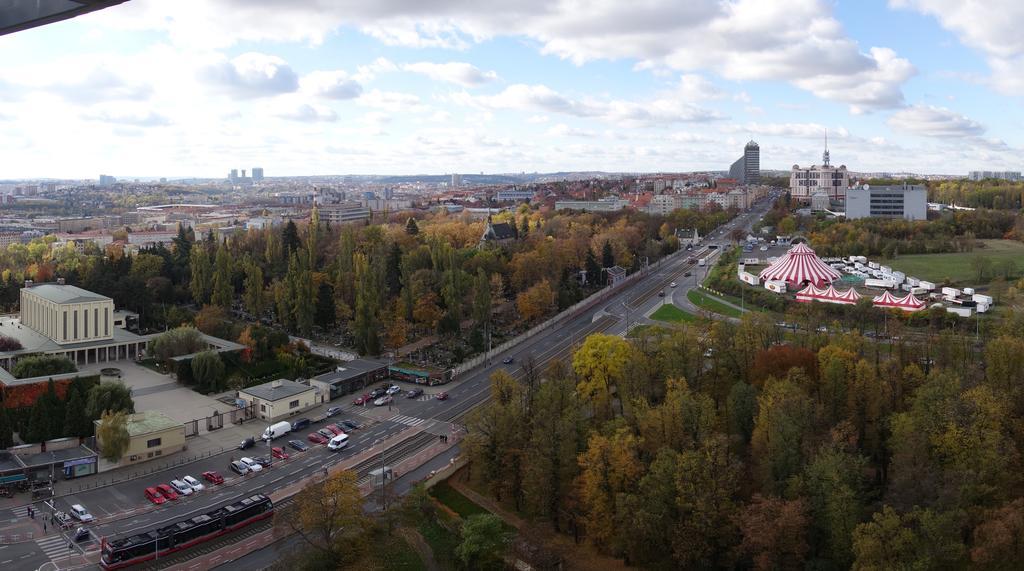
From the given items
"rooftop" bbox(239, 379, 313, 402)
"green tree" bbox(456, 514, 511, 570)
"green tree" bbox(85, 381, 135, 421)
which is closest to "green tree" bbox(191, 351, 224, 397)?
"rooftop" bbox(239, 379, 313, 402)

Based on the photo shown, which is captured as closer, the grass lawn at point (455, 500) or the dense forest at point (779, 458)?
the dense forest at point (779, 458)

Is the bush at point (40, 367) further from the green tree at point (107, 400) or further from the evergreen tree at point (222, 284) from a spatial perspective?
the evergreen tree at point (222, 284)

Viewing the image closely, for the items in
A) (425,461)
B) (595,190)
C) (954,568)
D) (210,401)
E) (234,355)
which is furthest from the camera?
(595,190)

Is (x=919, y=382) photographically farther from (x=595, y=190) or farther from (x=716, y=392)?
(x=595, y=190)

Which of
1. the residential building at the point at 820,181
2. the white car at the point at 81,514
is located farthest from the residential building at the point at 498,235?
the residential building at the point at 820,181

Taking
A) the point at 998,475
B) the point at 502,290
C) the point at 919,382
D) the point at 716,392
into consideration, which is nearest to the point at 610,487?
the point at 716,392

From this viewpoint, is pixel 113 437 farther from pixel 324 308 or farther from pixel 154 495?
pixel 324 308

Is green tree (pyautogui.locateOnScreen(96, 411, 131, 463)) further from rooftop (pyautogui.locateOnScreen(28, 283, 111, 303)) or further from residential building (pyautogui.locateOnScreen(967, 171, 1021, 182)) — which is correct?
residential building (pyautogui.locateOnScreen(967, 171, 1021, 182))
